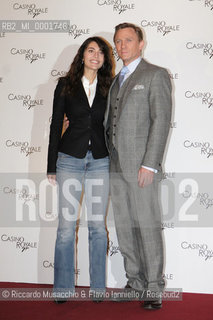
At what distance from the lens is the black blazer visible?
2.53m

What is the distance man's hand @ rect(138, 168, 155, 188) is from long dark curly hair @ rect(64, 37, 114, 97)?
65 centimetres

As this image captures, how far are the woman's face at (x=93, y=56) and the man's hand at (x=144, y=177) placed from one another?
79cm

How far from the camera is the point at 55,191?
10.3ft

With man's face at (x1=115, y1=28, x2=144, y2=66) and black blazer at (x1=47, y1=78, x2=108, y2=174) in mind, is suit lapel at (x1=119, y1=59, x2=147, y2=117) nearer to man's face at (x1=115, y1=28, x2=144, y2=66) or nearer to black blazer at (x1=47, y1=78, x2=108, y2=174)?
man's face at (x1=115, y1=28, x2=144, y2=66)

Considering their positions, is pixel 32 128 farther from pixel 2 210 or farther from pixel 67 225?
pixel 67 225

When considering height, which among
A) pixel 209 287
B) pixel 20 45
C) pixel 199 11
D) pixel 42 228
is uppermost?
pixel 199 11

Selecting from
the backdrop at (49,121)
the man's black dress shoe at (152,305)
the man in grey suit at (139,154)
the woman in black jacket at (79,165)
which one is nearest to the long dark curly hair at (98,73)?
the woman in black jacket at (79,165)

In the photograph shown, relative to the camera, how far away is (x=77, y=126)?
8.37ft

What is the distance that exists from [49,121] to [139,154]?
3.39 ft

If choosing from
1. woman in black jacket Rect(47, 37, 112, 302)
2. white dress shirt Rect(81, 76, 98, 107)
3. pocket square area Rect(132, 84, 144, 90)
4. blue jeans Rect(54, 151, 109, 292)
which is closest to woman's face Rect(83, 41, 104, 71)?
woman in black jacket Rect(47, 37, 112, 302)

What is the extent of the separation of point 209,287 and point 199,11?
204 cm

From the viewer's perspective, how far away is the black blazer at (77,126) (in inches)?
99.6

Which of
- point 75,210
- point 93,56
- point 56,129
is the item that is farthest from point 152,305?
point 93,56

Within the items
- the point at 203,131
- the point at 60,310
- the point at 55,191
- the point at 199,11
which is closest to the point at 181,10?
the point at 199,11
